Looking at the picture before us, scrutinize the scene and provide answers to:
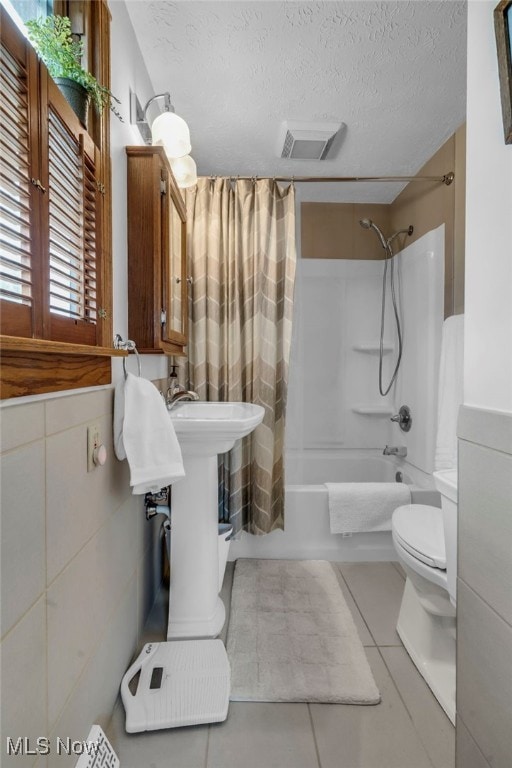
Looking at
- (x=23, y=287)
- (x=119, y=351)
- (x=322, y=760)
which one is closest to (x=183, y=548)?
(x=322, y=760)

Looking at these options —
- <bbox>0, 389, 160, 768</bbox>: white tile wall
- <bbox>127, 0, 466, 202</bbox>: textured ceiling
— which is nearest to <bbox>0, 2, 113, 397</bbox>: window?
<bbox>0, 389, 160, 768</bbox>: white tile wall

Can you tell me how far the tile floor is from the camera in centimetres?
111

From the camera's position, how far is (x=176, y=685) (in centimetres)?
131

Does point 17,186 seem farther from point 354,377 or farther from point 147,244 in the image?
point 354,377

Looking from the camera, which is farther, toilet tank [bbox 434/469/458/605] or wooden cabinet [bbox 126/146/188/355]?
wooden cabinet [bbox 126/146/188/355]

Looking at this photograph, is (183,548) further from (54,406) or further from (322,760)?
(54,406)

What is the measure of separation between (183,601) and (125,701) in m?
0.40

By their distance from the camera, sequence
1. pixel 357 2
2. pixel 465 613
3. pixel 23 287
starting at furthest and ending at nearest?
1. pixel 357 2
2. pixel 465 613
3. pixel 23 287

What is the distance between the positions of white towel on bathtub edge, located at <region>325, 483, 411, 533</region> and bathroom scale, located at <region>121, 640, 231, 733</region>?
3.13ft

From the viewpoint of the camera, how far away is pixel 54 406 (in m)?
0.86

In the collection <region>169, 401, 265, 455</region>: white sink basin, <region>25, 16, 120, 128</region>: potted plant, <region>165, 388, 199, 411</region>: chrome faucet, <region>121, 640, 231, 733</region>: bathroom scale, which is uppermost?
<region>25, 16, 120, 128</region>: potted plant

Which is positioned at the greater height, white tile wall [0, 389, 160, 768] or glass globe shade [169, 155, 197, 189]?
glass globe shade [169, 155, 197, 189]

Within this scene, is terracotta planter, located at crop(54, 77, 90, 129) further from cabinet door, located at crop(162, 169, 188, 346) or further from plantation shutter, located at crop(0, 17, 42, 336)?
cabinet door, located at crop(162, 169, 188, 346)

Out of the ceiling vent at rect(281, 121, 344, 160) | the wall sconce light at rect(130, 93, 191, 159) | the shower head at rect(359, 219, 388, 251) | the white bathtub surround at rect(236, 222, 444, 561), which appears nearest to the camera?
the wall sconce light at rect(130, 93, 191, 159)
